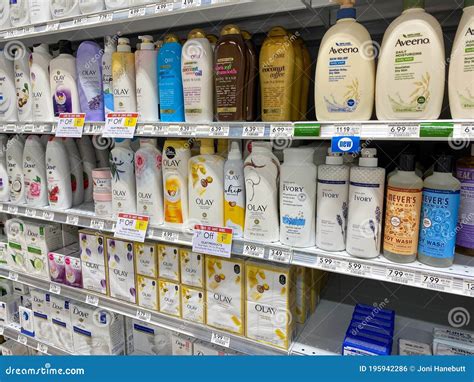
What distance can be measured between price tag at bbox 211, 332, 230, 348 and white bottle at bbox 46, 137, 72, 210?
881 mm

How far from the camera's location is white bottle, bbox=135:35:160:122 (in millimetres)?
1316

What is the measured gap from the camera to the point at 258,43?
1.47 meters

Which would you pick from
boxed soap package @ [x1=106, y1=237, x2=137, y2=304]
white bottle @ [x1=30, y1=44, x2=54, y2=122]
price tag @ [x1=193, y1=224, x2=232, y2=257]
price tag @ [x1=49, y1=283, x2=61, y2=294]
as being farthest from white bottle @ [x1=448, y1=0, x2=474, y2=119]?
price tag @ [x1=49, y1=283, x2=61, y2=294]

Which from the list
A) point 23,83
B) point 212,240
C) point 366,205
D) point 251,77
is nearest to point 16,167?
point 23,83

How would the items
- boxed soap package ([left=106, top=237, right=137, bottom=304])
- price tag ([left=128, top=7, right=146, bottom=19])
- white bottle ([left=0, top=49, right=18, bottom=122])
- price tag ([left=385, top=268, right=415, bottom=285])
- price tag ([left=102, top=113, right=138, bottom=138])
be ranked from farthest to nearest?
1. white bottle ([left=0, top=49, right=18, bottom=122])
2. boxed soap package ([left=106, top=237, right=137, bottom=304])
3. price tag ([left=102, top=113, right=138, bottom=138])
4. price tag ([left=128, top=7, right=146, bottom=19])
5. price tag ([left=385, top=268, right=415, bottom=285])

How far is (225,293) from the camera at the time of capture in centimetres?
133

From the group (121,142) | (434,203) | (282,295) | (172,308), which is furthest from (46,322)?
(434,203)

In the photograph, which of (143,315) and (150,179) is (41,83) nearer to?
(150,179)

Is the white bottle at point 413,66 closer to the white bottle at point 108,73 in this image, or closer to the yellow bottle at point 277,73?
the yellow bottle at point 277,73

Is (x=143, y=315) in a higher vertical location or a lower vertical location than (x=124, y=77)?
lower

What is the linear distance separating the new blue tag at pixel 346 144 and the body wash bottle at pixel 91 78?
3.18 feet

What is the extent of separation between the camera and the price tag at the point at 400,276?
97 cm

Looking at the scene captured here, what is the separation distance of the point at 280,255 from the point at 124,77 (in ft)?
2.83

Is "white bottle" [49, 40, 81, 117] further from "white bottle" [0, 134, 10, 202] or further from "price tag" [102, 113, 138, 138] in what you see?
"white bottle" [0, 134, 10, 202]
